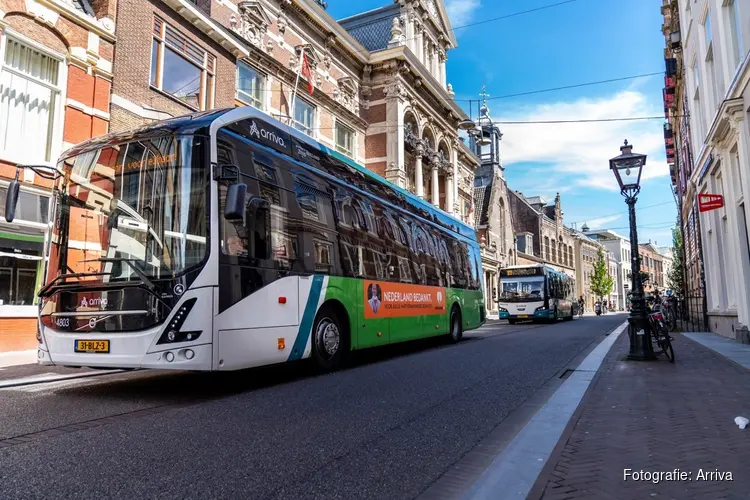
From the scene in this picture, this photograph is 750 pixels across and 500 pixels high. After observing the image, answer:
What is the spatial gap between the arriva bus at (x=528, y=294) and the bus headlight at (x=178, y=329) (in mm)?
23843

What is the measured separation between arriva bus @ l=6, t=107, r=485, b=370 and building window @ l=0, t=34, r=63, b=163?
7.33m

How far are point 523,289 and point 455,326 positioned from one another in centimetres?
1481

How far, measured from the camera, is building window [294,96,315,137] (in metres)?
23.7

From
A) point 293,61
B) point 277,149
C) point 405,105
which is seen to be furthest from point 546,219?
point 277,149

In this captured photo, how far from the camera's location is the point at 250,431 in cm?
459

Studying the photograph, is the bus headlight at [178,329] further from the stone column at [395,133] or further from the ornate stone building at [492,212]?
the ornate stone building at [492,212]

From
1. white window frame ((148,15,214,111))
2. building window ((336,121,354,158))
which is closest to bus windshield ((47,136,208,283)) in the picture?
white window frame ((148,15,214,111))

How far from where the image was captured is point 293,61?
2373 centimetres

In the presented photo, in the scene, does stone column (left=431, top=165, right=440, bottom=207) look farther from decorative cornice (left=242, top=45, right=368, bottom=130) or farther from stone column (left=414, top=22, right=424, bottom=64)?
decorative cornice (left=242, top=45, right=368, bottom=130)

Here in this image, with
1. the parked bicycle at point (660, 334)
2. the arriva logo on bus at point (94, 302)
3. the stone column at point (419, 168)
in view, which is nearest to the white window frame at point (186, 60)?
the arriva logo on bus at point (94, 302)

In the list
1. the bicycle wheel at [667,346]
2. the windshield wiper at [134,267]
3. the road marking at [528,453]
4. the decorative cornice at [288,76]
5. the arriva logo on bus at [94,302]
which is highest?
the decorative cornice at [288,76]

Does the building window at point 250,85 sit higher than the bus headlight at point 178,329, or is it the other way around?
the building window at point 250,85

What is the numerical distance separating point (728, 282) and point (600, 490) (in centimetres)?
1441

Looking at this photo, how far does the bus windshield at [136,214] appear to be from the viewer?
5.84 m
